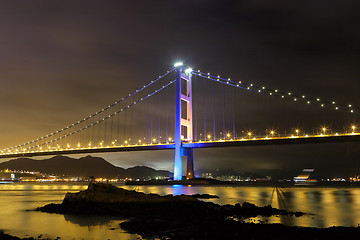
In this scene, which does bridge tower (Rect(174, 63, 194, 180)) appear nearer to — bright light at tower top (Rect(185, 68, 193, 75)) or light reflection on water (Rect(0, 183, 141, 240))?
bright light at tower top (Rect(185, 68, 193, 75))

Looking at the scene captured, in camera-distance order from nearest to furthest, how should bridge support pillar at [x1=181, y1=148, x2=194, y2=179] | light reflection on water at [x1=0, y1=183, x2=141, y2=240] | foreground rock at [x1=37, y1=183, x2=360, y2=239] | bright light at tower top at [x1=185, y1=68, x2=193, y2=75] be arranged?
foreground rock at [x1=37, y1=183, x2=360, y2=239], light reflection on water at [x1=0, y1=183, x2=141, y2=240], bridge support pillar at [x1=181, y1=148, x2=194, y2=179], bright light at tower top at [x1=185, y1=68, x2=193, y2=75]

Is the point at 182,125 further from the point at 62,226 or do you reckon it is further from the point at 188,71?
the point at 62,226

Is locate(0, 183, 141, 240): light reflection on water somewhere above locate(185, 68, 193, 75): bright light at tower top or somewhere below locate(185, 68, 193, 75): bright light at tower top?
below

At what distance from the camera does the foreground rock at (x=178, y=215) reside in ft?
35.3

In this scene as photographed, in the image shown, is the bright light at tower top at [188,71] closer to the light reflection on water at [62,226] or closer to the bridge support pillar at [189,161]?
the bridge support pillar at [189,161]

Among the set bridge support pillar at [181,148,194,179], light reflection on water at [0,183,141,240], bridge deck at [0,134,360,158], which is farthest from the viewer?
bridge support pillar at [181,148,194,179]

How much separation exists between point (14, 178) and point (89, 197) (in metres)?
122

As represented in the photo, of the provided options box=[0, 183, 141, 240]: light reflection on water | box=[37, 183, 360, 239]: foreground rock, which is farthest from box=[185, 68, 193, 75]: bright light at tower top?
box=[0, 183, 141, 240]: light reflection on water

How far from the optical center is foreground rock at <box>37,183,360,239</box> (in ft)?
35.3

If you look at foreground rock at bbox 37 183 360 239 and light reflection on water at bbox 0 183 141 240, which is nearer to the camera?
foreground rock at bbox 37 183 360 239

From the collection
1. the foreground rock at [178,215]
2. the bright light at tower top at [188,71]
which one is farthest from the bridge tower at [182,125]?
the foreground rock at [178,215]

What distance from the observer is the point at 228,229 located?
440 inches

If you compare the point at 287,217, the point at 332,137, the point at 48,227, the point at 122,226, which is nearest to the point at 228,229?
the point at 122,226

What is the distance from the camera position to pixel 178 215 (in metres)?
15.0
